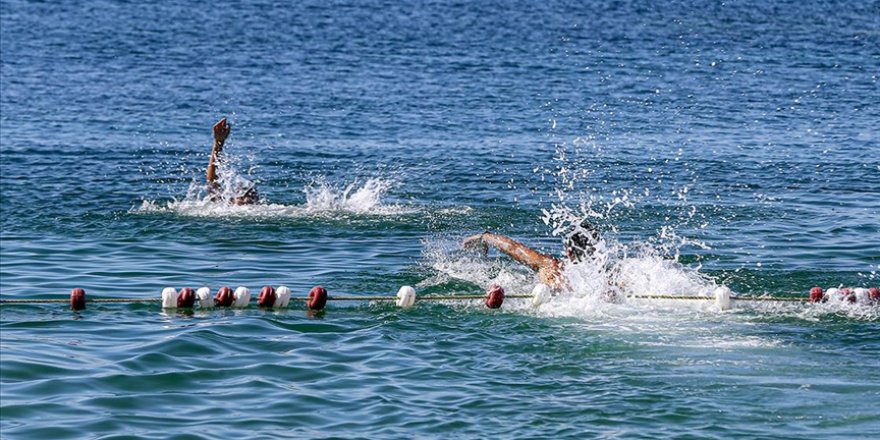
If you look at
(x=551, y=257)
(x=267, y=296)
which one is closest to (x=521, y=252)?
(x=551, y=257)

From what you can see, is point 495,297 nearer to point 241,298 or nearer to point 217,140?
point 241,298

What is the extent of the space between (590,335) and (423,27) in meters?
33.6

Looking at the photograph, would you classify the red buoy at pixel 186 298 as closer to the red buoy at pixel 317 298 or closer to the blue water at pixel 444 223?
the blue water at pixel 444 223

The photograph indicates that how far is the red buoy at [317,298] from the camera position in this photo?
15.5 metres

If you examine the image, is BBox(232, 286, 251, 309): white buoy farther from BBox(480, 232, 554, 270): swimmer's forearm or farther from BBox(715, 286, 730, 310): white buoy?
BBox(715, 286, 730, 310): white buoy

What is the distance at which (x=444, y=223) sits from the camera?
70.2 ft

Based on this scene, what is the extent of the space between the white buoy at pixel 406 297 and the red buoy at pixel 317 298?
2.82 feet

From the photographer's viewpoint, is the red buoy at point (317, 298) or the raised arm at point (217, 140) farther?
the raised arm at point (217, 140)

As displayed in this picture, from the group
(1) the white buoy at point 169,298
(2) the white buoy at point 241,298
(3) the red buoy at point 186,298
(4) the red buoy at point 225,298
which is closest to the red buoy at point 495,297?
(2) the white buoy at point 241,298

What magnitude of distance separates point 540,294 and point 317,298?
252 cm

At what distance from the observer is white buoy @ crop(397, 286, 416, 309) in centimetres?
1570

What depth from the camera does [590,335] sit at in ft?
48.1

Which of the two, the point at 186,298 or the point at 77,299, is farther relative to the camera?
the point at 186,298

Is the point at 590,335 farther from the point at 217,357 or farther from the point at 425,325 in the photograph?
the point at 217,357
